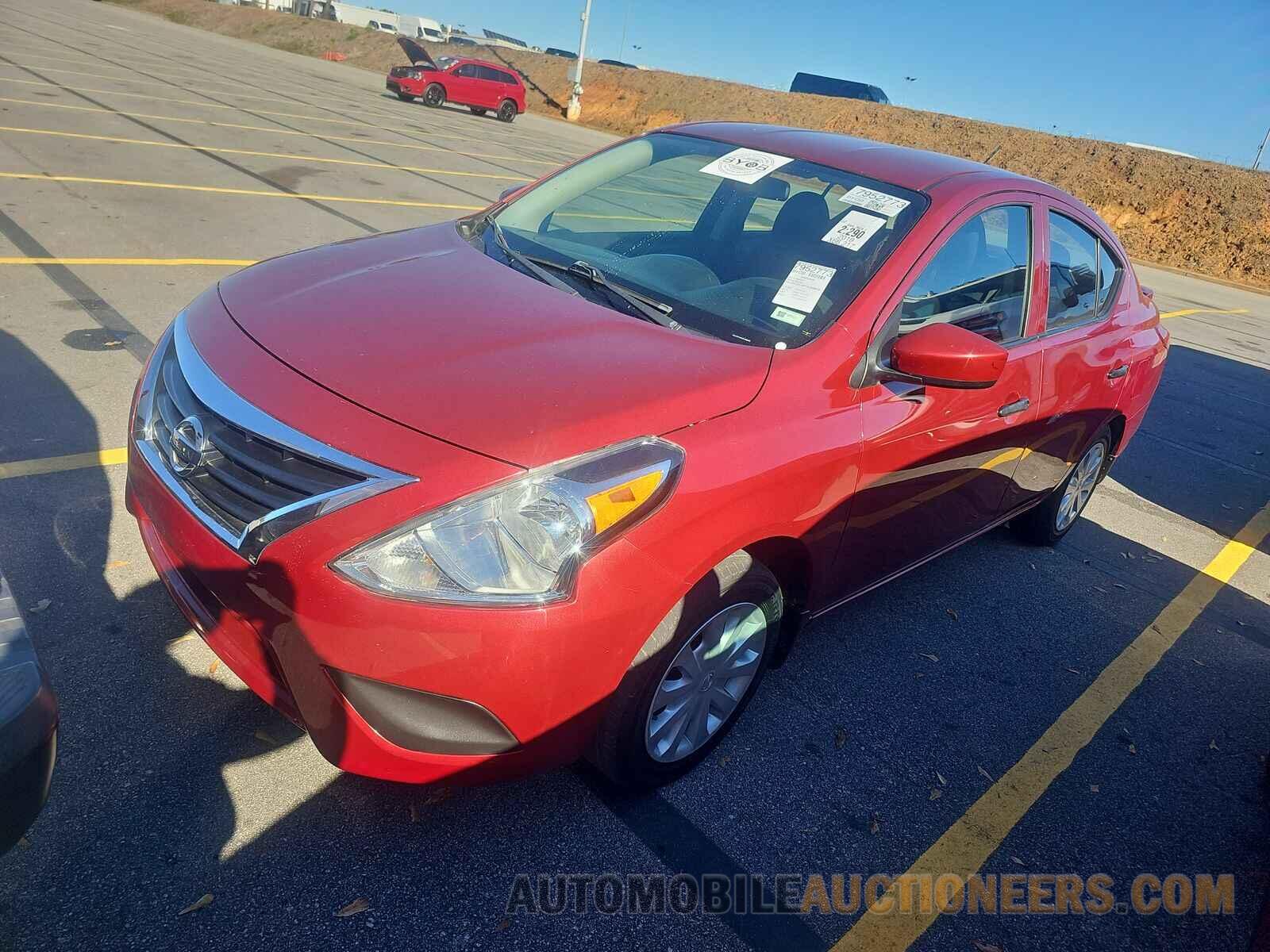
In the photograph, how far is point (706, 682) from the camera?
250 cm

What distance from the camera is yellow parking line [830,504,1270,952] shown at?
233 centimetres

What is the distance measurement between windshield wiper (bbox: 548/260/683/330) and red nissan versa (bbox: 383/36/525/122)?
83.5 feet

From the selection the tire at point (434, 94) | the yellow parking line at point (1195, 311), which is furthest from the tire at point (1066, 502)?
the tire at point (434, 94)

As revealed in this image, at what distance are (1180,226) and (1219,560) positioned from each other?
94.8 ft

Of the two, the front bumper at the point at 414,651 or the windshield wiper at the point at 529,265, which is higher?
the windshield wiper at the point at 529,265

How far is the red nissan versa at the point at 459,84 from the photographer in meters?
26.1

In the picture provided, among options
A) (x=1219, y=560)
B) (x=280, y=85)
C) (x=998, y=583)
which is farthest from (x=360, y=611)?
(x=280, y=85)

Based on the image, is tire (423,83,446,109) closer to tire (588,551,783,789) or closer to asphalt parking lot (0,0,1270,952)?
asphalt parking lot (0,0,1270,952)

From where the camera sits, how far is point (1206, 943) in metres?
2.51

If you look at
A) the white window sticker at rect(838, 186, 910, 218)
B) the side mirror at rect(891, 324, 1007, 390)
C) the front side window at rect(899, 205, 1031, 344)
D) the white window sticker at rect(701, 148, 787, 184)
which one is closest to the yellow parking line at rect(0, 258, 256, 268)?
the white window sticker at rect(701, 148, 787, 184)

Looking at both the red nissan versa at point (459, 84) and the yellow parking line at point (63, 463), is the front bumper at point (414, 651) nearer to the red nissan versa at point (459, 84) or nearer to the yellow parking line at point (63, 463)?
the yellow parking line at point (63, 463)

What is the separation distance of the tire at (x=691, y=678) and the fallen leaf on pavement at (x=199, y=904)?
950 mm

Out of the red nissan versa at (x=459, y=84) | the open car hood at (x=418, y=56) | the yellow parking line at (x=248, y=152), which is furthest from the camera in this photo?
the red nissan versa at (x=459, y=84)

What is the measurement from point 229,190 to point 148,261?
3.18 m
